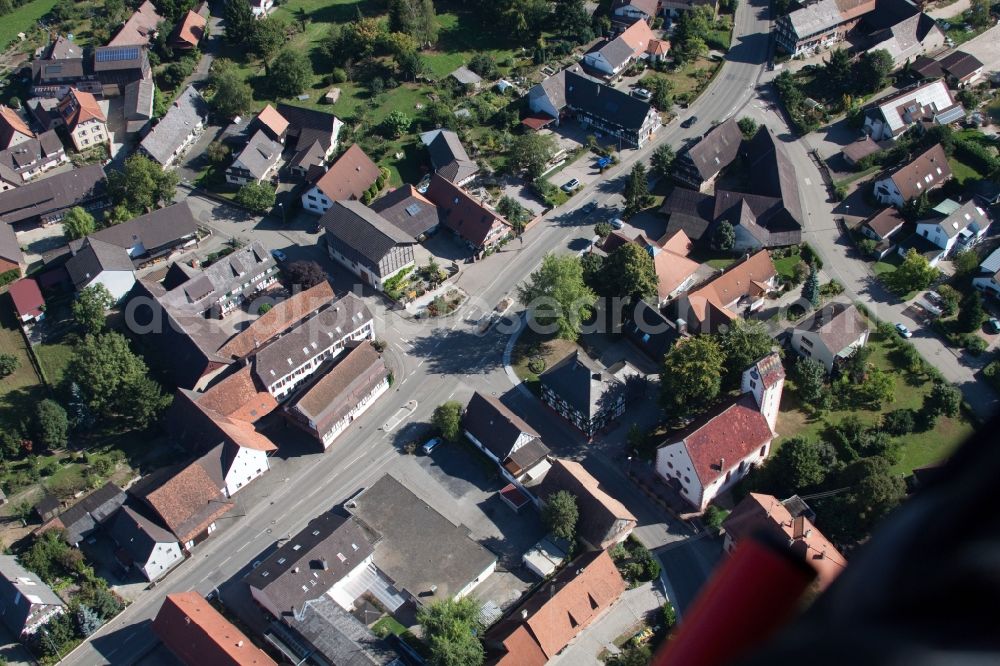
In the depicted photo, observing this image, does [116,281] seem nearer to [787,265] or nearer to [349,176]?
[349,176]

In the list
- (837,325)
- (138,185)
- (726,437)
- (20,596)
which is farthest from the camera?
(138,185)

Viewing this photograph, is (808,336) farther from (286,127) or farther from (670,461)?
(286,127)

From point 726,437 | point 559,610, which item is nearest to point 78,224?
point 559,610

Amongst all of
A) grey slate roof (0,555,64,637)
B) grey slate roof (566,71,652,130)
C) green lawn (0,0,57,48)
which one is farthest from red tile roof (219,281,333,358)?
green lawn (0,0,57,48)

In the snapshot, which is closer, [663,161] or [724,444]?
[724,444]

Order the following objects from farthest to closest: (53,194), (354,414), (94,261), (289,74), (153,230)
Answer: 1. (289,74)
2. (53,194)
3. (153,230)
4. (94,261)
5. (354,414)

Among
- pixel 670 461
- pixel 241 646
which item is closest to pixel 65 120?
pixel 241 646
